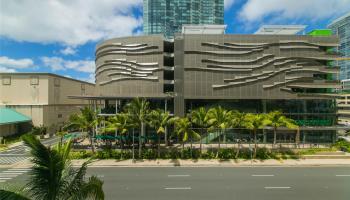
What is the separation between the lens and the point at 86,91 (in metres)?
85.4

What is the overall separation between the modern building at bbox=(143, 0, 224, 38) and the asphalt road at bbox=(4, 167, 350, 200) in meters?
128

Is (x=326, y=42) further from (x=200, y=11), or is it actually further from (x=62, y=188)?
(x=200, y=11)

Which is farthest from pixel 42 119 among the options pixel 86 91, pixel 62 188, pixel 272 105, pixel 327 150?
pixel 327 150

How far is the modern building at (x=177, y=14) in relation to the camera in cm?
14825

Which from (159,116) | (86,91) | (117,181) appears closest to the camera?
(117,181)

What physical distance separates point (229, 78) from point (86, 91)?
5694 cm

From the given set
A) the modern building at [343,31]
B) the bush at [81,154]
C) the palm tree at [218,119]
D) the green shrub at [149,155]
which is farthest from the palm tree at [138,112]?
the modern building at [343,31]

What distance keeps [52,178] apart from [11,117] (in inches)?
2144

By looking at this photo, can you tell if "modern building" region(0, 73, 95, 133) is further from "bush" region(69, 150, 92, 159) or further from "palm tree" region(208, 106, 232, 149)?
"palm tree" region(208, 106, 232, 149)

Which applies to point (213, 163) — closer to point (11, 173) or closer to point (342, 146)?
point (11, 173)

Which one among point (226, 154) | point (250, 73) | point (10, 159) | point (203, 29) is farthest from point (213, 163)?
point (203, 29)

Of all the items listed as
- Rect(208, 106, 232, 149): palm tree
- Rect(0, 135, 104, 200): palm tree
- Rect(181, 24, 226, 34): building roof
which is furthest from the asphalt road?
Rect(181, 24, 226, 34): building roof

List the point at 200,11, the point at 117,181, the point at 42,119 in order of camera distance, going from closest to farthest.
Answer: the point at 117,181 < the point at 42,119 < the point at 200,11

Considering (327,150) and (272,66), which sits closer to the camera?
(327,150)
